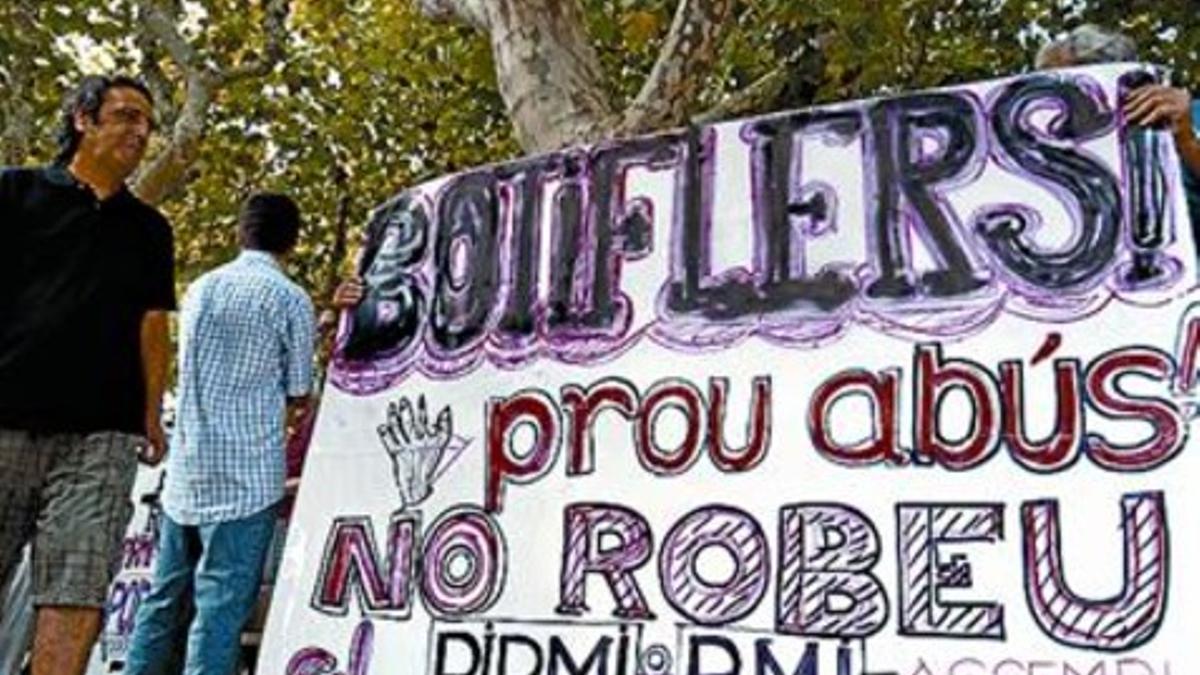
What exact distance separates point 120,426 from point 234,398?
0.47 m

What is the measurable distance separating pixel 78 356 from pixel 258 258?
80cm

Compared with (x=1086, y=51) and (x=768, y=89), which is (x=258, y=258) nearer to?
(x=1086, y=51)

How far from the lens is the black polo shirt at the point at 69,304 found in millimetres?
3752

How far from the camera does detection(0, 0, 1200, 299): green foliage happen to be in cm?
832

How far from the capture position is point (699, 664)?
3252 millimetres

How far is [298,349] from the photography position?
435 centimetres

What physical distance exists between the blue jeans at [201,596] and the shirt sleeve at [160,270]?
23.3 inches

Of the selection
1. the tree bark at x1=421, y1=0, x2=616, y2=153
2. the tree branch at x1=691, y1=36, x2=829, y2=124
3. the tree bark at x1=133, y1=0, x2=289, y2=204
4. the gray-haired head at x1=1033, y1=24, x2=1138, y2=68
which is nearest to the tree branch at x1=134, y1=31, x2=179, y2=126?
the tree bark at x1=133, y1=0, x2=289, y2=204

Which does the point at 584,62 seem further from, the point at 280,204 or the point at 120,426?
the point at 120,426

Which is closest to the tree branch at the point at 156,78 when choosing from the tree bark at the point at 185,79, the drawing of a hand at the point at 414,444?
the tree bark at the point at 185,79

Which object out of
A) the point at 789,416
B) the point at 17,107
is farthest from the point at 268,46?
the point at 789,416

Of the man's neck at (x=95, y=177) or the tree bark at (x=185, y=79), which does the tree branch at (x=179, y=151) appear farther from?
the man's neck at (x=95, y=177)

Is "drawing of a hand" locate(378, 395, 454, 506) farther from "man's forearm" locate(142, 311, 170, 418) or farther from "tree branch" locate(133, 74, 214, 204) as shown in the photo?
"tree branch" locate(133, 74, 214, 204)

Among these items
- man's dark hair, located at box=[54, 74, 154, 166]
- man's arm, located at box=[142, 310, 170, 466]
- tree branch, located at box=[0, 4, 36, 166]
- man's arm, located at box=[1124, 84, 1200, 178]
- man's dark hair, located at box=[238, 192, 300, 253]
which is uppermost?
tree branch, located at box=[0, 4, 36, 166]
